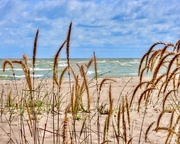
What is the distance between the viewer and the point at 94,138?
13.5ft

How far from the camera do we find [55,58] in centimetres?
230

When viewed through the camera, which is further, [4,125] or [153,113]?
[153,113]

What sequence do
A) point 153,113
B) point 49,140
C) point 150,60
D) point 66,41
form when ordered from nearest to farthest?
point 66,41 → point 150,60 → point 49,140 → point 153,113

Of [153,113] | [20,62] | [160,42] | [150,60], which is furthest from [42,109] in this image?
[20,62]

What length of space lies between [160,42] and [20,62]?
3.96ft

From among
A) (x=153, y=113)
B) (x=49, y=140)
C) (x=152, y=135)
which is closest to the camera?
(x=49, y=140)

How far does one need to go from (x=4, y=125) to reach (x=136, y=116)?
6.93ft

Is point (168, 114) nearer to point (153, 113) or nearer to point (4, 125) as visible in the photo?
point (153, 113)

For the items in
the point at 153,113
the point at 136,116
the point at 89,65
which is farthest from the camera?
the point at 153,113

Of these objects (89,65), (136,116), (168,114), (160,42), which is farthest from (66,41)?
(168,114)

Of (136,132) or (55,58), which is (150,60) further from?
(136,132)

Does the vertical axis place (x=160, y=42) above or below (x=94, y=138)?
above

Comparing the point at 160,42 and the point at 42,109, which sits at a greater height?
the point at 160,42

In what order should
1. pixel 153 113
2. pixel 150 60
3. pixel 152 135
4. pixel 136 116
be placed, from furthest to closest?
pixel 153 113
pixel 136 116
pixel 152 135
pixel 150 60
